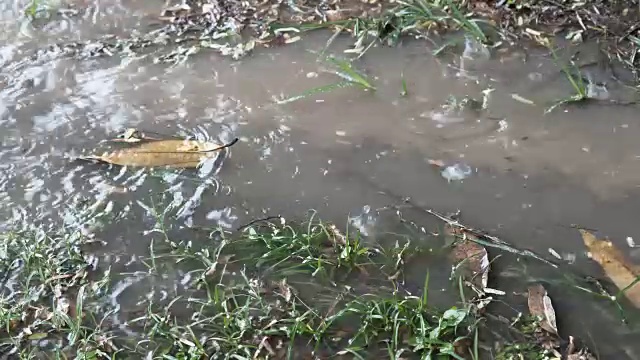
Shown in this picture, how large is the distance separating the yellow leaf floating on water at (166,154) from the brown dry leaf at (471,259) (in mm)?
806

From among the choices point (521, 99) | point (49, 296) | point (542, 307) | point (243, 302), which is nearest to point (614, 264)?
point (542, 307)

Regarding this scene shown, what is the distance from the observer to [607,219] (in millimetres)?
1990

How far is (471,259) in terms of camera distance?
6.31 ft

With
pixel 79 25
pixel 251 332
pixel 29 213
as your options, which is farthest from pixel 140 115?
pixel 251 332

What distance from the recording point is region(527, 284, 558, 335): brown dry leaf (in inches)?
68.9

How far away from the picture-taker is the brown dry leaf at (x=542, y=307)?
1749 mm

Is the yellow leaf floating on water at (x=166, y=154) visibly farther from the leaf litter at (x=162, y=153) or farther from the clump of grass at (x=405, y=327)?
the clump of grass at (x=405, y=327)

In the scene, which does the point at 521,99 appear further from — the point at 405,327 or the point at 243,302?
the point at 243,302

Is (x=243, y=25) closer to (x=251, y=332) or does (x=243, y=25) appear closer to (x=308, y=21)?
(x=308, y=21)

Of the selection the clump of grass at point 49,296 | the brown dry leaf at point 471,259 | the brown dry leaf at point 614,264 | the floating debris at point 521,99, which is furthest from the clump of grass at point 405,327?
the floating debris at point 521,99

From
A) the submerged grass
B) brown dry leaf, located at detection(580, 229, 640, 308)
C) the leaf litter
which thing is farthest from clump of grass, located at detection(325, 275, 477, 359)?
the leaf litter

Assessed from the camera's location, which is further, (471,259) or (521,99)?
(521,99)

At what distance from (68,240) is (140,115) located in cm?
59

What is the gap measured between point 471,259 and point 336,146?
598mm
